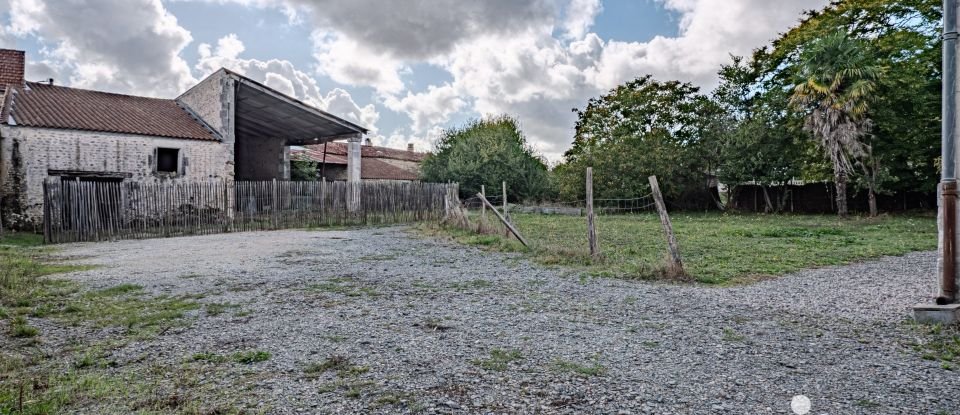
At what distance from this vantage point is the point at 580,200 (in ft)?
98.2

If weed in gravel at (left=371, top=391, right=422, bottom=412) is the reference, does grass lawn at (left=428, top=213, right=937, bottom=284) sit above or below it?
above

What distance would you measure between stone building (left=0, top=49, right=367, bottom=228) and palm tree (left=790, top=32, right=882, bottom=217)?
19.4 m

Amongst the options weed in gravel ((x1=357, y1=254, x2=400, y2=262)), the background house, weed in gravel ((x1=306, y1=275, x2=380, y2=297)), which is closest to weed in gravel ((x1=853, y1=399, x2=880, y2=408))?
weed in gravel ((x1=306, y1=275, x2=380, y2=297))

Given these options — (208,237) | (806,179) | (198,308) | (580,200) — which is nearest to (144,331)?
(198,308)

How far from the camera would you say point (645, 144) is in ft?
94.3

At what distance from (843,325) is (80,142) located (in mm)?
21342

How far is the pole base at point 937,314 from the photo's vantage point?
4652 mm

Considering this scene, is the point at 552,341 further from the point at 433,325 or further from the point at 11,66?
the point at 11,66

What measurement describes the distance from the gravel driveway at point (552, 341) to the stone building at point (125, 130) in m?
12.0

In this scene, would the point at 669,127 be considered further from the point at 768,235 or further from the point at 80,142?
the point at 80,142

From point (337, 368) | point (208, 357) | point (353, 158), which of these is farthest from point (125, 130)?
point (337, 368)

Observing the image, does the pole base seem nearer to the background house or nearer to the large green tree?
the large green tree

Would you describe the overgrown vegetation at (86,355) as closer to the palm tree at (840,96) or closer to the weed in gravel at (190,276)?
the weed in gravel at (190,276)

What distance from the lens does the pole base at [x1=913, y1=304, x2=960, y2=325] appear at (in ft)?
15.3
